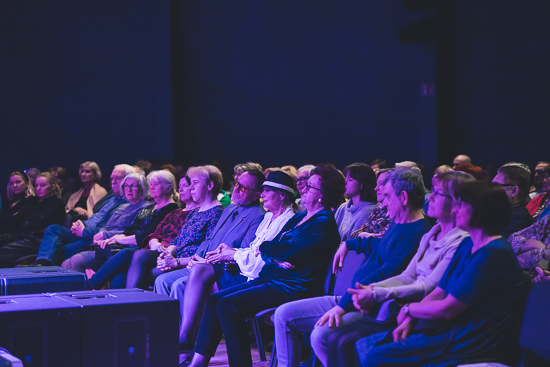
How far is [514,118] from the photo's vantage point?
9.35 metres

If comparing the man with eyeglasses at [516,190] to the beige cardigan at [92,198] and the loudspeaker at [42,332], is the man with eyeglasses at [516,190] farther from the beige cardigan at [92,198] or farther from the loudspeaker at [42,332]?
the beige cardigan at [92,198]

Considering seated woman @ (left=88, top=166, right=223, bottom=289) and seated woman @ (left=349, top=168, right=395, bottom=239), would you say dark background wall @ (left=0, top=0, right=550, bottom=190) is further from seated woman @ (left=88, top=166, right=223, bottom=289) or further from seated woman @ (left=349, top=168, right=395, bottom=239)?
seated woman @ (left=349, top=168, right=395, bottom=239)

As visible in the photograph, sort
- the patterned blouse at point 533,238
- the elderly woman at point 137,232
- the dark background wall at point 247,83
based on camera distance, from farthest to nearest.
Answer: the dark background wall at point 247,83 → the elderly woman at point 137,232 → the patterned blouse at point 533,238

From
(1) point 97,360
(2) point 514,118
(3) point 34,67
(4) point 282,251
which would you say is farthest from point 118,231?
(2) point 514,118

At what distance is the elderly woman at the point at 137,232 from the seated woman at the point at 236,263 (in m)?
1.12

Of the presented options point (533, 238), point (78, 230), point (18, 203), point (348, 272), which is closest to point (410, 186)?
point (348, 272)

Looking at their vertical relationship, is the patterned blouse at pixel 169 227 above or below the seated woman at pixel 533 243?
below

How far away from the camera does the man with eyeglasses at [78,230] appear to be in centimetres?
657

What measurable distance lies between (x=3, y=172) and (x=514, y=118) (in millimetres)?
6964

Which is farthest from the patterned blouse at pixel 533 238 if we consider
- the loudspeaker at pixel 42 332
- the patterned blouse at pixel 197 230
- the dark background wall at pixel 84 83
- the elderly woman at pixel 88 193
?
the dark background wall at pixel 84 83

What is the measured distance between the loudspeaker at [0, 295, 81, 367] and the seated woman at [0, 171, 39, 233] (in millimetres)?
4237

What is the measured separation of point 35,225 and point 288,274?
3.62 m

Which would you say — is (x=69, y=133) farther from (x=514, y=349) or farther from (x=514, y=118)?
(x=514, y=349)

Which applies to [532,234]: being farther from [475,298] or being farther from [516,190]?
[475,298]
